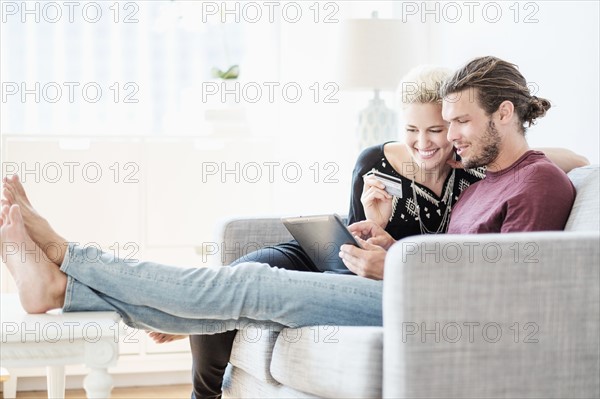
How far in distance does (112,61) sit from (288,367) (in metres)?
2.44

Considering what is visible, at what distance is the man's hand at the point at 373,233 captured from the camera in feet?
7.84

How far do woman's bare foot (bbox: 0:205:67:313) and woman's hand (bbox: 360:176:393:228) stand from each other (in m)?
0.94

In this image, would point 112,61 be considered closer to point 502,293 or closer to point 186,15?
point 186,15

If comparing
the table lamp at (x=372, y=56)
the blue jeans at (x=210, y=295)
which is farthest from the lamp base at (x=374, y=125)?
the blue jeans at (x=210, y=295)

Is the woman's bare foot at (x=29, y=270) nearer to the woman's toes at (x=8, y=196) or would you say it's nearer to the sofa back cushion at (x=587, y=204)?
the woman's toes at (x=8, y=196)

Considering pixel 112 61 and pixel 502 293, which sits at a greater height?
pixel 112 61

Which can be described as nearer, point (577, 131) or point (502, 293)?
point (502, 293)

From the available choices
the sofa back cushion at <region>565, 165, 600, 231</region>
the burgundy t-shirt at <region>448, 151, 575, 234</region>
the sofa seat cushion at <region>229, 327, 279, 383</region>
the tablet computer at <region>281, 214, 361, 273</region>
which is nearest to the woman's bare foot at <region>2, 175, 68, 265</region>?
the sofa seat cushion at <region>229, 327, 279, 383</region>

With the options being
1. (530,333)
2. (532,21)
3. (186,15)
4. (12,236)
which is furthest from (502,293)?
(186,15)

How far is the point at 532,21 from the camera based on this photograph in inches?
118

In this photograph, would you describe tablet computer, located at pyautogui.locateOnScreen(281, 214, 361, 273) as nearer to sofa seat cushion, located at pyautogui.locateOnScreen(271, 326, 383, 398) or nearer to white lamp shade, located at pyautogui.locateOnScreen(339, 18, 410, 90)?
sofa seat cushion, located at pyautogui.locateOnScreen(271, 326, 383, 398)

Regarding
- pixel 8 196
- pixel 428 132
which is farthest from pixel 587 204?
pixel 8 196

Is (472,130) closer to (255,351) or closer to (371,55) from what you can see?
(255,351)

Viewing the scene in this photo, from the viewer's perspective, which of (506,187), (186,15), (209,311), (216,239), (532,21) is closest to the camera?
(209,311)
